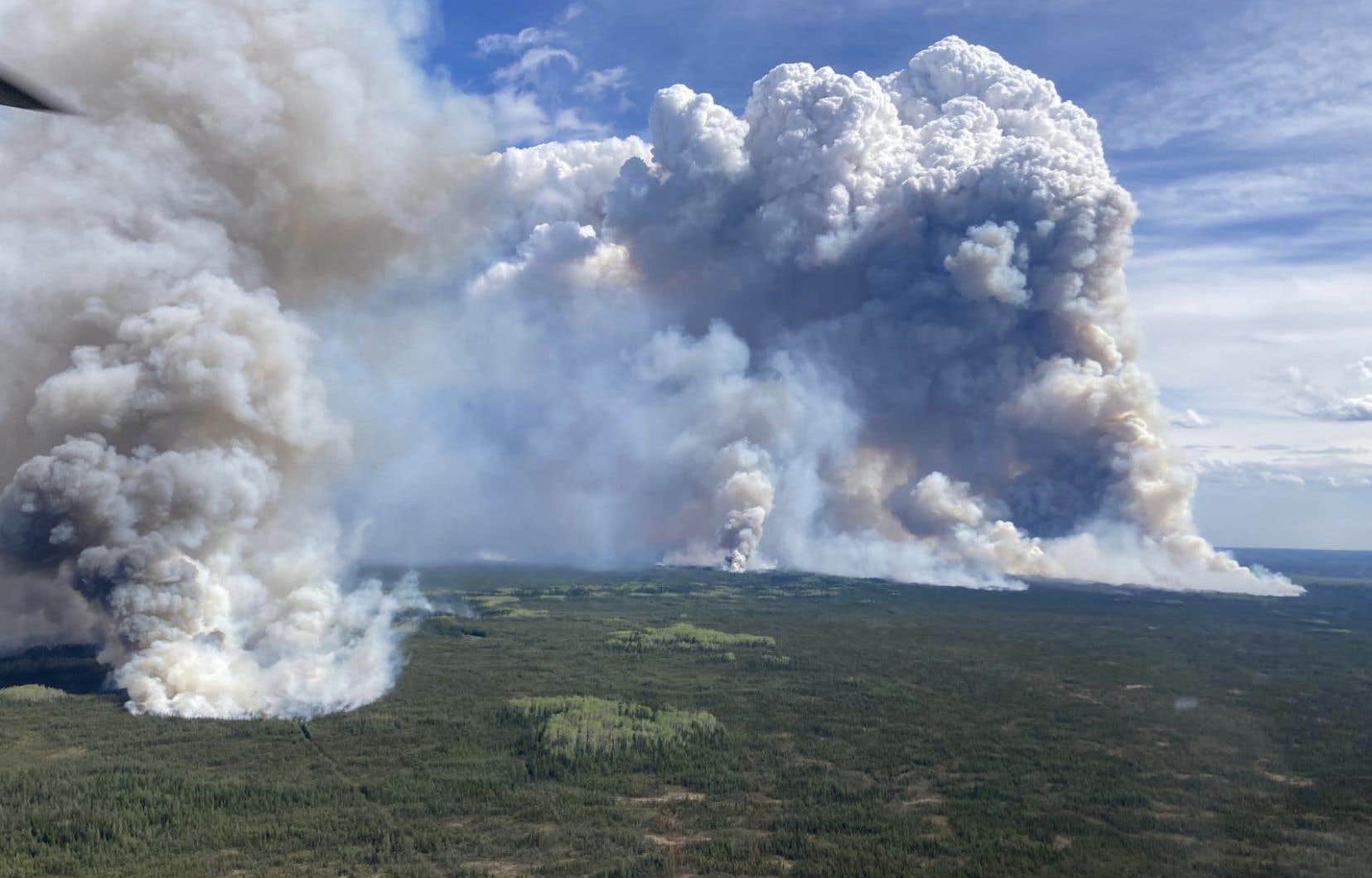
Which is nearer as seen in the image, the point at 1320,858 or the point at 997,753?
the point at 1320,858

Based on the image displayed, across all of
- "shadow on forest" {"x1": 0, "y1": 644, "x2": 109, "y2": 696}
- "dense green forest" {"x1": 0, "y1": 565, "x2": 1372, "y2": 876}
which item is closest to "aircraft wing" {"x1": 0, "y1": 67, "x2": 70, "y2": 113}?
"dense green forest" {"x1": 0, "y1": 565, "x2": 1372, "y2": 876}

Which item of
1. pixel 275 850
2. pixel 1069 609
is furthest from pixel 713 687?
pixel 1069 609

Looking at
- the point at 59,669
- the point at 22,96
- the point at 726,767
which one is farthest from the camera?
the point at 59,669

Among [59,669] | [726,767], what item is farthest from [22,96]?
[59,669]

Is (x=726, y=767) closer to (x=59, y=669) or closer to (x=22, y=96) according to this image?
(x=22, y=96)

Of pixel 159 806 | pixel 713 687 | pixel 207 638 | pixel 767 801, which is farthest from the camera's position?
pixel 713 687

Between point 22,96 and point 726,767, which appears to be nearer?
point 22,96

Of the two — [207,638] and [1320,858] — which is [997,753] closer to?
[1320,858]

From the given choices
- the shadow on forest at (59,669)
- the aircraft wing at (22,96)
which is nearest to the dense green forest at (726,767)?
the shadow on forest at (59,669)
